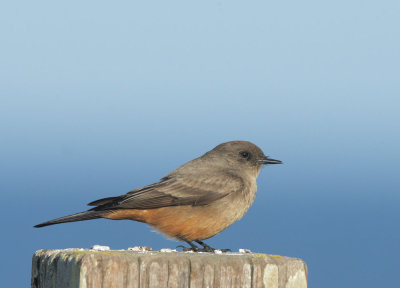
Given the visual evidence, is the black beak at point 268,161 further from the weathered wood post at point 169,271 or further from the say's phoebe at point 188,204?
the weathered wood post at point 169,271

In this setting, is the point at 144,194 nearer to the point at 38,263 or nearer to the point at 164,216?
the point at 164,216

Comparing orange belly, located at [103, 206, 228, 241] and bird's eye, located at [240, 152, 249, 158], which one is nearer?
orange belly, located at [103, 206, 228, 241]

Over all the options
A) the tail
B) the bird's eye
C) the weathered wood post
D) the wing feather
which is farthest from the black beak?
the weathered wood post

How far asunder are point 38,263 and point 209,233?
323 cm

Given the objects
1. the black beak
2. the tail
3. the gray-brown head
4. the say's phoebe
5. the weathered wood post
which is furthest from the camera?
the black beak

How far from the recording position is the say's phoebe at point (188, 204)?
7.15 metres

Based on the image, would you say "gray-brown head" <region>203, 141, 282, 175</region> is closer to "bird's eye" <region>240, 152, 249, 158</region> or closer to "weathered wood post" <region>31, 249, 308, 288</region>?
"bird's eye" <region>240, 152, 249, 158</region>

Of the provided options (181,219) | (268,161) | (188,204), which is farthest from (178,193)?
(268,161)

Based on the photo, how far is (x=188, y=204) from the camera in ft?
24.4

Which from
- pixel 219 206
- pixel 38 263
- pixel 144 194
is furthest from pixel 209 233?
pixel 38 263

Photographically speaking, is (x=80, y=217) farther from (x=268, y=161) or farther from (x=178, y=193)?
(x=268, y=161)

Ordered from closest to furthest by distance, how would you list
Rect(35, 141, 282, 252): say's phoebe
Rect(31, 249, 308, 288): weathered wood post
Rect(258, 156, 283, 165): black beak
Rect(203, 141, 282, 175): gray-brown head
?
Answer: Rect(31, 249, 308, 288): weathered wood post → Rect(35, 141, 282, 252): say's phoebe → Rect(203, 141, 282, 175): gray-brown head → Rect(258, 156, 283, 165): black beak

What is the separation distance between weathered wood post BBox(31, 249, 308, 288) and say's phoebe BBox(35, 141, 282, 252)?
2.82 metres

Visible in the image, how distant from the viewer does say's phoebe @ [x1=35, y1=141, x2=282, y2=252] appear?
715cm
